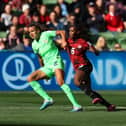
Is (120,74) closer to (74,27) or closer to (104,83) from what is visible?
(104,83)

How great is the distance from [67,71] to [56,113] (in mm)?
7194

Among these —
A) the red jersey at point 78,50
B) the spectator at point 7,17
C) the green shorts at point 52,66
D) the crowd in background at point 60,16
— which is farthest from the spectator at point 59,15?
the green shorts at point 52,66

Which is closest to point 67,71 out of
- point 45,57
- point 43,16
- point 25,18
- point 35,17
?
point 35,17

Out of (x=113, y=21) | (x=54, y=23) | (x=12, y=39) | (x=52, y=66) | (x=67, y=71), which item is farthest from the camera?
(x=113, y=21)

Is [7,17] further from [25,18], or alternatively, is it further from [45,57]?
[45,57]

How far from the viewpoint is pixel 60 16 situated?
23406mm

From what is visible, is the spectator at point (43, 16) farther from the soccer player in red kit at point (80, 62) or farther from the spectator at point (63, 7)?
the soccer player in red kit at point (80, 62)

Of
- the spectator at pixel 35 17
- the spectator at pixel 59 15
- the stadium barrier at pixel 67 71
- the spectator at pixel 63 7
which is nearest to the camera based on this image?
the stadium barrier at pixel 67 71

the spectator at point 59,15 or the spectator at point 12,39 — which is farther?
the spectator at point 59,15

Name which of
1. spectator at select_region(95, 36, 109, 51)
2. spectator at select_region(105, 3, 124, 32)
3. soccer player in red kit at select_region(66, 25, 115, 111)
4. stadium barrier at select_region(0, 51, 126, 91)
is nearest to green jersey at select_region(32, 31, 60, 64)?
soccer player in red kit at select_region(66, 25, 115, 111)

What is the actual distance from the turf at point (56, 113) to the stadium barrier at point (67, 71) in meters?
2.14

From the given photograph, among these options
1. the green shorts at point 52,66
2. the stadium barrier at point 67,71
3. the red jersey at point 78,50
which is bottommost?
the stadium barrier at point 67,71

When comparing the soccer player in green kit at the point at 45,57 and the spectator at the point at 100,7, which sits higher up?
the spectator at the point at 100,7

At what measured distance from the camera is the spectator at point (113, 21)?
75.9 feet
